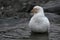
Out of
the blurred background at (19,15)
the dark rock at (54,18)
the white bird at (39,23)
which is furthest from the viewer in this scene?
the dark rock at (54,18)

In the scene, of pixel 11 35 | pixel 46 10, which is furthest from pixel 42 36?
pixel 46 10

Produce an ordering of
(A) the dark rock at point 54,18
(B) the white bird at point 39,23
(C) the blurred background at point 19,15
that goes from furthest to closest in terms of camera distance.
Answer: (A) the dark rock at point 54,18, (C) the blurred background at point 19,15, (B) the white bird at point 39,23

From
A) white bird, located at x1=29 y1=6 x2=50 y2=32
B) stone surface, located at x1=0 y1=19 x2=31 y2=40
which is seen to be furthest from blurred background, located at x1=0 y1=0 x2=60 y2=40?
white bird, located at x1=29 y1=6 x2=50 y2=32

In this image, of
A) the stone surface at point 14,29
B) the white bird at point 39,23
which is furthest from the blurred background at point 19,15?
the white bird at point 39,23

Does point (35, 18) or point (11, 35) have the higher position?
point (35, 18)

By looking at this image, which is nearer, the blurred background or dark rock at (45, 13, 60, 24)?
the blurred background

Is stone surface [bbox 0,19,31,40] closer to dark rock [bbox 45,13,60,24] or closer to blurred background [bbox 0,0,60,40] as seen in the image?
blurred background [bbox 0,0,60,40]

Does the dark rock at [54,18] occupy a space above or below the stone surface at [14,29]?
above

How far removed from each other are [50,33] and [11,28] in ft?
4.04

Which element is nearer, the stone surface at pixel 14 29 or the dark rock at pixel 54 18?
the stone surface at pixel 14 29

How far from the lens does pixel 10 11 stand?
9781 millimetres

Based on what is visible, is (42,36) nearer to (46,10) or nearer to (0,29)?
(0,29)

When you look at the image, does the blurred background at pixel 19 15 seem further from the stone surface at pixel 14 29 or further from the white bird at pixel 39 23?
the white bird at pixel 39 23

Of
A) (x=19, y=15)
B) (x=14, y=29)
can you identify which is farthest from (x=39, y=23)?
Result: (x=19, y=15)
